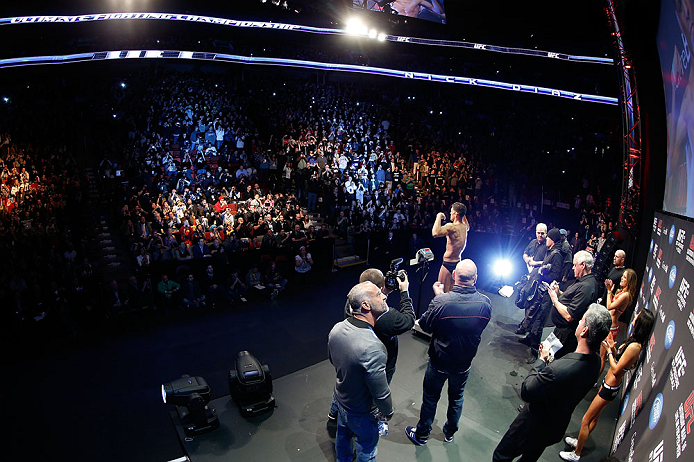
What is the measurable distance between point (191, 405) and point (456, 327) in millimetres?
2778

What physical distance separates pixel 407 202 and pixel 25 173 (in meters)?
11.0

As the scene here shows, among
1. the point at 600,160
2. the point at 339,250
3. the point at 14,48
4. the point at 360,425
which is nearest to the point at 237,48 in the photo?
the point at 14,48

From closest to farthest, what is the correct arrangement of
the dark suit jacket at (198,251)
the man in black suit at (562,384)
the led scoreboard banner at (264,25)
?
1. the man in black suit at (562,384)
2. the dark suit jacket at (198,251)
3. the led scoreboard banner at (264,25)

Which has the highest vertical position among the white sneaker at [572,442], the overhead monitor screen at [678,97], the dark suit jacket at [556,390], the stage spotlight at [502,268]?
the overhead monitor screen at [678,97]

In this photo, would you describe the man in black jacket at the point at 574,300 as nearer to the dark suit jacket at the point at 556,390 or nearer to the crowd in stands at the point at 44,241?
the dark suit jacket at the point at 556,390

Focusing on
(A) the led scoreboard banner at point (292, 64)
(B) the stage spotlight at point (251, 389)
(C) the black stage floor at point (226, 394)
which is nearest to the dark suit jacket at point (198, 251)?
(C) the black stage floor at point (226, 394)

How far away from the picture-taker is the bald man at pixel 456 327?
12.0ft

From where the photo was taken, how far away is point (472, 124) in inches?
766

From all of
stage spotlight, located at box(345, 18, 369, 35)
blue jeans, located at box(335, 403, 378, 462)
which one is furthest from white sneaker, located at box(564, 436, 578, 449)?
stage spotlight, located at box(345, 18, 369, 35)

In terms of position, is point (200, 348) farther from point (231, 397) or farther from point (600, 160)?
point (600, 160)

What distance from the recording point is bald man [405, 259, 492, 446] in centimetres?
365

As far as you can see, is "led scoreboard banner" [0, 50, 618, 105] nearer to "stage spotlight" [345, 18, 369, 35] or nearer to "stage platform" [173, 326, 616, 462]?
"stage spotlight" [345, 18, 369, 35]

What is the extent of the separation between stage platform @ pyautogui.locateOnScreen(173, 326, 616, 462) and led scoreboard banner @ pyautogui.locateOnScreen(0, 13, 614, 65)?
46.1 feet

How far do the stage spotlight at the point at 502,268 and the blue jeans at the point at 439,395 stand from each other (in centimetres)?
624
